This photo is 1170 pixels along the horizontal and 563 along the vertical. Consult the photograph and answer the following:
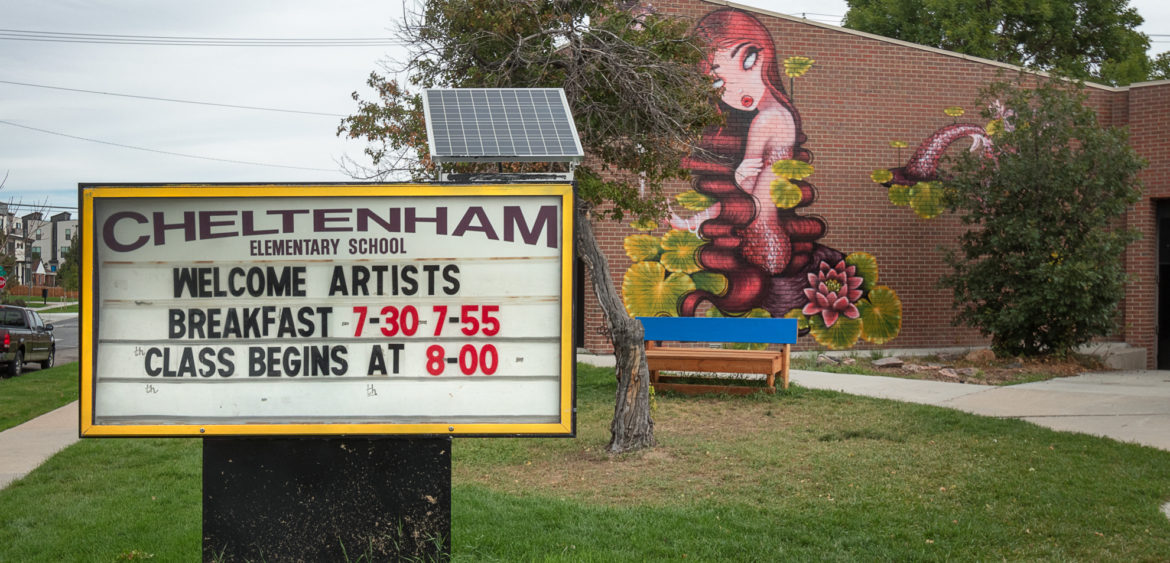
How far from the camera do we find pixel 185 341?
434 cm

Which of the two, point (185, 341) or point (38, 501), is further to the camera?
point (38, 501)

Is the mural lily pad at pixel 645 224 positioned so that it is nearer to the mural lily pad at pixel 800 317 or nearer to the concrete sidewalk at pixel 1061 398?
the concrete sidewalk at pixel 1061 398

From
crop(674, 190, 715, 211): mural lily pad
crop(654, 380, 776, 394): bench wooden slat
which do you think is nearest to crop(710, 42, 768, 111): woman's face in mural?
crop(674, 190, 715, 211): mural lily pad

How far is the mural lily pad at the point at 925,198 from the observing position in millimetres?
18438

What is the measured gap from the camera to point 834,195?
59.4 ft

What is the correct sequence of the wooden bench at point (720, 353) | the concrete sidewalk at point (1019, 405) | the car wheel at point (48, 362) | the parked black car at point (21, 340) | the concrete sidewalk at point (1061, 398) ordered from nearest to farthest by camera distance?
the concrete sidewalk at point (1019, 405) < the concrete sidewalk at point (1061, 398) < the wooden bench at point (720, 353) < the parked black car at point (21, 340) < the car wheel at point (48, 362)

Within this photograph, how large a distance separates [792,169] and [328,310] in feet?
48.0

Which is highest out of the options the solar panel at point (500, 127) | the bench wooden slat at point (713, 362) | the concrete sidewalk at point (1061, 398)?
the solar panel at point (500, 127)

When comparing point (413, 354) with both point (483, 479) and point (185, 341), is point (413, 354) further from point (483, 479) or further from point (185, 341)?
point (483, 479)

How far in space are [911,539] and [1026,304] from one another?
11466mm

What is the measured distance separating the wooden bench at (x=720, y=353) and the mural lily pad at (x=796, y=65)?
6.93 metres

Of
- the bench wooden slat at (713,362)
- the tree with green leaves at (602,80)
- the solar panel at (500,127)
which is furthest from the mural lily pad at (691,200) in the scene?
the solar panel at (500,127)

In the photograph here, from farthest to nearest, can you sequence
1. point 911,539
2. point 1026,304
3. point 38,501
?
point 1026,304
point 38,501
point 911,539

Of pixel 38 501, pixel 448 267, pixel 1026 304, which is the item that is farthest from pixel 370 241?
pixel 1026 304
